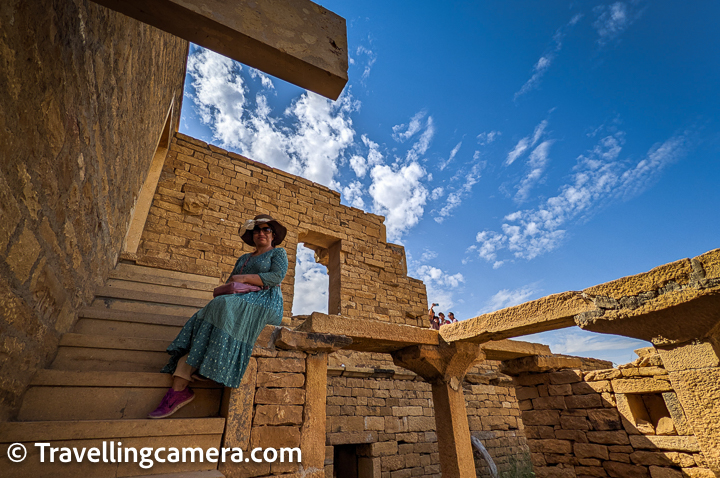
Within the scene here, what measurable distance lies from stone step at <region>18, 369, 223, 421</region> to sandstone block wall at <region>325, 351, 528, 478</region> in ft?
14.0

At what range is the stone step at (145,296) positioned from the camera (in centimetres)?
328

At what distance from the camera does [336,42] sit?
1836mm

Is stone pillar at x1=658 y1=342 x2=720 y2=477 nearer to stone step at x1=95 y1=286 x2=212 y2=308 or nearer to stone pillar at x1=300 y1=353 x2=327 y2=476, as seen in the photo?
stone pillar at x1=300 y1=353 x2=327 y2=476

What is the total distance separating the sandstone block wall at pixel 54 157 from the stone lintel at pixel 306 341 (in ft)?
5.00

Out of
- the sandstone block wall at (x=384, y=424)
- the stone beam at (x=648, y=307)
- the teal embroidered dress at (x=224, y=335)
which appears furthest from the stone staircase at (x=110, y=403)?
the sandstone block wall at (x=384, y=424)

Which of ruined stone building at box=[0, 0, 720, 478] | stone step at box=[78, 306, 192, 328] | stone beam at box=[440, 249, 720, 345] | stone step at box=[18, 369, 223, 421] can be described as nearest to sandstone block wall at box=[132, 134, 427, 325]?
ruined stone building at box=[0, 0, 720, 478]

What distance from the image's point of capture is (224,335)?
2318 millimetres

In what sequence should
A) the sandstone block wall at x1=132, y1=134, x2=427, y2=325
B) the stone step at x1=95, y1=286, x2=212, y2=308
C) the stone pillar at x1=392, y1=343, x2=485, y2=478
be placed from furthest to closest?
the sandstone block wall at x1=132, y1=134, x2=427, y2=325 < the stone pillar at x1=392, y1=343, x2=485, y2=478 < the stone step at x1=95, y1=286, x2=212, y2=308

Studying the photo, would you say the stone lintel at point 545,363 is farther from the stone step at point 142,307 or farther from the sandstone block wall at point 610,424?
the stone step at point 142,307

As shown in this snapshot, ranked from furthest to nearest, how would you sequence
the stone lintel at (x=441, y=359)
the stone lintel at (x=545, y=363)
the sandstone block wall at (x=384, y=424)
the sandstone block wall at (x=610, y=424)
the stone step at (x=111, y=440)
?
the sandstone block wall at (x=384, y=424), the stone lintel at (x=545, y=363), the stone lintel at (x=441, y=359), the sandstone block wall at (x=610, y=424), the stone step at (x=111, y=440)

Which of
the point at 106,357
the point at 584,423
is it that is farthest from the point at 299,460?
the point at 584,423

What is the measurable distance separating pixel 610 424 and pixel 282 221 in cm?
670

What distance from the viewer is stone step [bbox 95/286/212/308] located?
3.28 meters

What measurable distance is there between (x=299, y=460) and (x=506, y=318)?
247cm
